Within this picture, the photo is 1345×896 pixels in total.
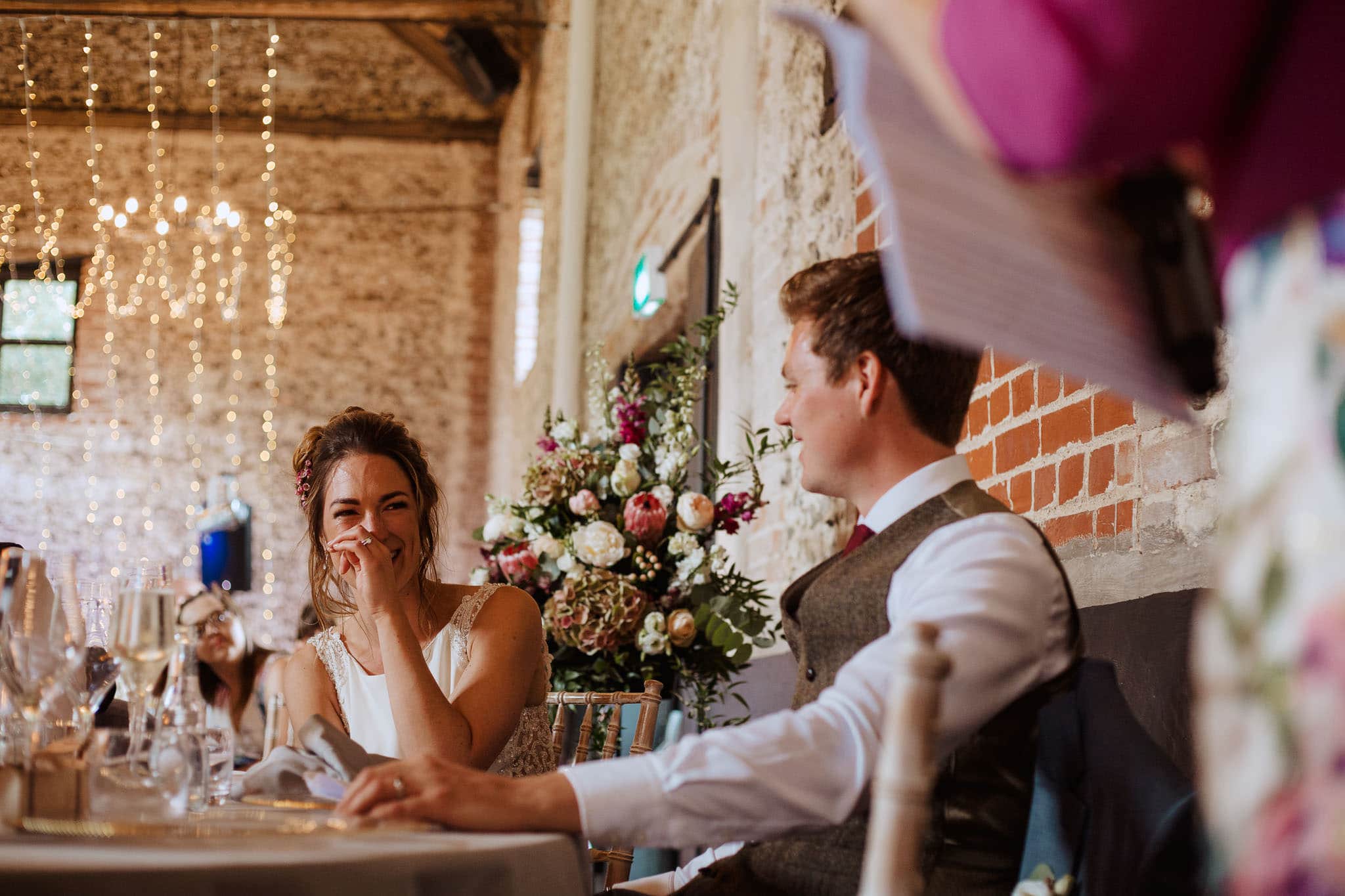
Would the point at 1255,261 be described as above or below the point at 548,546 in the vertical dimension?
above

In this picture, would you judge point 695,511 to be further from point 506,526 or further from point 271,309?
point 271,309

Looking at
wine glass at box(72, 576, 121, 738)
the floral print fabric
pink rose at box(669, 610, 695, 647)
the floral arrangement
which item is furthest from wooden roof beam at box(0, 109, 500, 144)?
Result: the floral print fabric

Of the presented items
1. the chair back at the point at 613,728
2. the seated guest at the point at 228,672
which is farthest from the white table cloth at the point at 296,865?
the chair back at the point at 613,728

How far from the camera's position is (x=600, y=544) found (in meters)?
2.65

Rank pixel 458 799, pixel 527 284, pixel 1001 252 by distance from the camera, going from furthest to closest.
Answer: pixel 527 284, pixel 458 799, pixel 1001 252

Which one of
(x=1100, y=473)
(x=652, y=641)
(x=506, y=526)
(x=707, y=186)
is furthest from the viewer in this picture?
(x=707, y=186)

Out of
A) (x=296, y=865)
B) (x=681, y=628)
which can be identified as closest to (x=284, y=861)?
(x=296, y=865)

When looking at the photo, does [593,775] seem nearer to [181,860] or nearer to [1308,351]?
[181,860]

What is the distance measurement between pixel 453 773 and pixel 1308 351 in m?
0.83

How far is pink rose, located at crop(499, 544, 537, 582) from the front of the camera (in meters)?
2.78

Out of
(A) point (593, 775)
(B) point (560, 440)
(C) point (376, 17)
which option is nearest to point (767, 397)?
(B) point (560, 440)

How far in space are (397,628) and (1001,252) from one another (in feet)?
5.01

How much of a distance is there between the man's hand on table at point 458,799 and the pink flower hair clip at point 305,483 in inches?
55.5

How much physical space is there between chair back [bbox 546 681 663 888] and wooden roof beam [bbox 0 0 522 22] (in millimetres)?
7417
